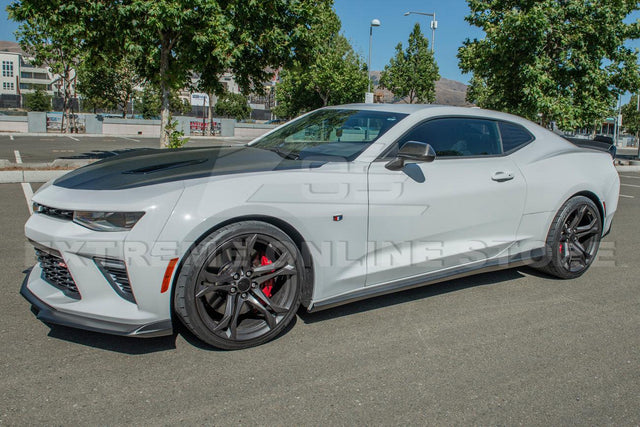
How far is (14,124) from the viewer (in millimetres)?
30828

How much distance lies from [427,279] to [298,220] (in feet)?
3.85

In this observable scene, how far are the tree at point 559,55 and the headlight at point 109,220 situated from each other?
15.0 meters

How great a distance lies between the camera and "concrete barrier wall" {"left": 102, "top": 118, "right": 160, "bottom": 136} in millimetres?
31234

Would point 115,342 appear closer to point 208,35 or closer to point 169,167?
point 169,167

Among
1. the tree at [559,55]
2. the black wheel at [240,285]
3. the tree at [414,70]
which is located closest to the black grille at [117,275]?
the black wheel at [240,285]

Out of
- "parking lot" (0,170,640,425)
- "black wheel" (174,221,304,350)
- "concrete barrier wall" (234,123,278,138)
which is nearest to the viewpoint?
"parking lot" (0,170,640,425)

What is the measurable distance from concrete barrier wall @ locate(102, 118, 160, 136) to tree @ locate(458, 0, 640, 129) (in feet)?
71.4

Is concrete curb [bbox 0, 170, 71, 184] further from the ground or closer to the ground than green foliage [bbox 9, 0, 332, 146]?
closer to the ground

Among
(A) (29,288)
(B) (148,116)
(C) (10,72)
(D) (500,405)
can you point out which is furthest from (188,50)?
(C) (10,72)

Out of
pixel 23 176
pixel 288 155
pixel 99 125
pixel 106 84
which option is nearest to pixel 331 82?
pixel 99 125

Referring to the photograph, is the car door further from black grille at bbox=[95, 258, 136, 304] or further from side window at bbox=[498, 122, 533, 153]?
black grille at bbox=[95, 258, 136, 304]

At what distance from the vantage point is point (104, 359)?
2.83 m

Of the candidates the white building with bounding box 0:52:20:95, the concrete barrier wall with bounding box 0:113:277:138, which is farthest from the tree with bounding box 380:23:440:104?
the white building with bounding box 0:52:20:95

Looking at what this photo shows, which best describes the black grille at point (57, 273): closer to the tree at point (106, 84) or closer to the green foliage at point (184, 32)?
the green foliage at point (184, 32)
